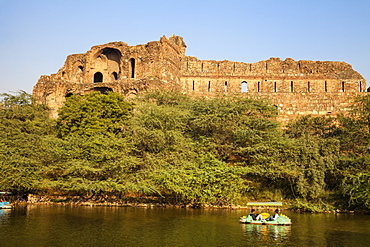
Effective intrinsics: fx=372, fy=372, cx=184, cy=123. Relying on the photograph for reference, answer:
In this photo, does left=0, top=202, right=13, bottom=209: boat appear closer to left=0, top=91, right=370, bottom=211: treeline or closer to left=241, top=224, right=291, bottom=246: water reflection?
left=0, top=91, right=370, bottom=211: treeline

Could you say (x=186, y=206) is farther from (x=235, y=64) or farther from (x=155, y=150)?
(x=235, y=64)

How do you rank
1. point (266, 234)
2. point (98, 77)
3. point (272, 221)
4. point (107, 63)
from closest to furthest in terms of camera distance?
point (266, 234) < point (272, 221) < point (107, 63) < point (98, 77)

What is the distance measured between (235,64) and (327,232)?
2165 cm

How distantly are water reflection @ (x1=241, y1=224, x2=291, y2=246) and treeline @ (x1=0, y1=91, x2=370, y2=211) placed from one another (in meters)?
4.77

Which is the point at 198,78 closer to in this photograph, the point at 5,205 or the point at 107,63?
the point at 107,63

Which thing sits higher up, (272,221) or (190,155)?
(190,155)

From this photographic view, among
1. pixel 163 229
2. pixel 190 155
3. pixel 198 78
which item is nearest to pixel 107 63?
pixel 198 78

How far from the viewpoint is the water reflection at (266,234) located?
40.4 ft

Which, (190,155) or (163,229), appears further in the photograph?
(190,155)

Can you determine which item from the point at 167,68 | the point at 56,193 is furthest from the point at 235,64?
the point at 56,193

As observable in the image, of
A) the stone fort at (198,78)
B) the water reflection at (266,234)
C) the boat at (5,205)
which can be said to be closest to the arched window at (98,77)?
the stone fort at (198,78)

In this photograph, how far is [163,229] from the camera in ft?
45.3

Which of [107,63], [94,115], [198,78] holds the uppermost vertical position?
[107,63]

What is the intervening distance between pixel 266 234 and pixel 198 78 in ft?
68.1
